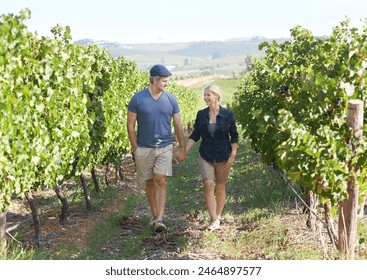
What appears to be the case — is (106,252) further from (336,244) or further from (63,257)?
(336,244)

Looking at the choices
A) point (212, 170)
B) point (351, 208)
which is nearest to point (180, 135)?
point (212, 170)

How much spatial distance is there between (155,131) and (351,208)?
2664 mm

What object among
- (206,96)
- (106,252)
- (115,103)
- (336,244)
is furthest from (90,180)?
(336,244)

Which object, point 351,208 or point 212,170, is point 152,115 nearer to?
point 212,170

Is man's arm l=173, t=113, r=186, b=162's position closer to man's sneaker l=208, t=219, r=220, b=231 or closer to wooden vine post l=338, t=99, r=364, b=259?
man's sneaker l=208, t=219, r=220, b=231

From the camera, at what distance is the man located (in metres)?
6.72

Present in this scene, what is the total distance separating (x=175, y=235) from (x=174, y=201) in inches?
108

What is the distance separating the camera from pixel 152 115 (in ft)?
22.1

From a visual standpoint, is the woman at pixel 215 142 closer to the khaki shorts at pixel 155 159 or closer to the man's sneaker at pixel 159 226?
the khaki shorts at pixel 155 159

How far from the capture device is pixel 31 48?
6.58m

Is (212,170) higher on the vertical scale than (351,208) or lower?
lower

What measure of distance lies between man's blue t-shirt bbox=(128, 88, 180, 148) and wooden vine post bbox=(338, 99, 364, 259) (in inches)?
98.2

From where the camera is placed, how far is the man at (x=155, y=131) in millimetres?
6719

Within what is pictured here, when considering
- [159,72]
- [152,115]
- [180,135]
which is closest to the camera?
[159,72]
